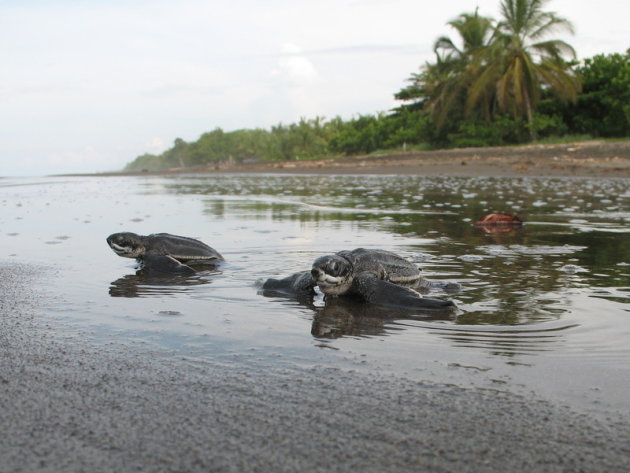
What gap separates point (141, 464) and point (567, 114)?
3563 cm

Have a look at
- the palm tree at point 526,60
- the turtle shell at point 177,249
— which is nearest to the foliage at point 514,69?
the palm tree at point 526,60

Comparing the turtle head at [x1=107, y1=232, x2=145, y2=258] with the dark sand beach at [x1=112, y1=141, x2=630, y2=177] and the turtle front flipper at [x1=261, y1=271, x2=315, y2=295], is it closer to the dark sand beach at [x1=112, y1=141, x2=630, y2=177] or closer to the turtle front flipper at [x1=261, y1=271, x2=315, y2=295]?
the turtle front flipper at [x1=261, y1=271, x2=315, y2=295]

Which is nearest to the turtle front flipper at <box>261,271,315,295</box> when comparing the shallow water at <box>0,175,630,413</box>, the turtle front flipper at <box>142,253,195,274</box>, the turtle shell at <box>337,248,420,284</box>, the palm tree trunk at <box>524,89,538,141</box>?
the shallow water at <box>0,175,630,413</box>

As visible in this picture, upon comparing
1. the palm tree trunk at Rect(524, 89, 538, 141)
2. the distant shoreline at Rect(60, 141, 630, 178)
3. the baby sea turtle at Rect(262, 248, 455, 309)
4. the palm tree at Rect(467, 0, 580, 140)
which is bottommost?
the baby sea turtle at Rect(262, 248, 455, 309)

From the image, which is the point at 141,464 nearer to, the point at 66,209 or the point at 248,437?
the point at 248,437

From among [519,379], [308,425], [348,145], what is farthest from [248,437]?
[348,145]

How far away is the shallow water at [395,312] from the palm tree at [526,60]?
2478 centimetres

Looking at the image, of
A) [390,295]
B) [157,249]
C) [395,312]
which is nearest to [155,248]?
[157,249]

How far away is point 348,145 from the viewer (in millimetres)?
47969

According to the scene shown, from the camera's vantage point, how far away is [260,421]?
193cm

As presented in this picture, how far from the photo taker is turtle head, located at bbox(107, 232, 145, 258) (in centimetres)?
529

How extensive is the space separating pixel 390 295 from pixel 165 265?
2.10m

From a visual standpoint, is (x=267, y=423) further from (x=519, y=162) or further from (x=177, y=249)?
(x=519, y=162)

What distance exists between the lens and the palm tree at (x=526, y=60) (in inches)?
1226
